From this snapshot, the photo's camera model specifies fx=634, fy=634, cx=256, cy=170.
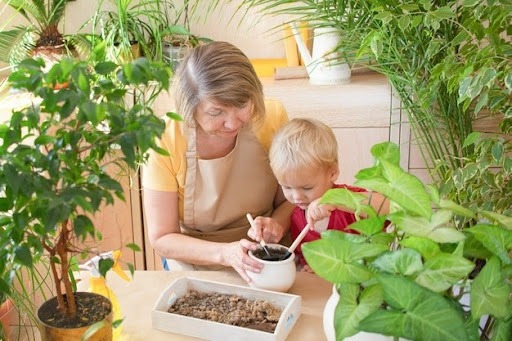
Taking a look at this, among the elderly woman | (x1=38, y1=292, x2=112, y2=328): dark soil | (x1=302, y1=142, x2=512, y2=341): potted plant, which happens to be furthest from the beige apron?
(x1=302, y1=142, x2=512, y2=341): potted plant

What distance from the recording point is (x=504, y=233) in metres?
0.87

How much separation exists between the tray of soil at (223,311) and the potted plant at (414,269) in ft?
0.91

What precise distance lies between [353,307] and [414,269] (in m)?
0.09

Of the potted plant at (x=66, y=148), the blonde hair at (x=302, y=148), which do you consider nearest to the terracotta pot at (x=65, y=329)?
the potted plant at (x=66, y=148)

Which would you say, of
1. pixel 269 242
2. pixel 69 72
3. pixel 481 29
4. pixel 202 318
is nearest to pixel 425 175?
pixel 481 29

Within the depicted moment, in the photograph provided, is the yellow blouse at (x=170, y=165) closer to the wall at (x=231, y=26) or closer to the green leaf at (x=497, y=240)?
the green leaf at (x=497, y=240)

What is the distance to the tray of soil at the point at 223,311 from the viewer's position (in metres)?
1.13

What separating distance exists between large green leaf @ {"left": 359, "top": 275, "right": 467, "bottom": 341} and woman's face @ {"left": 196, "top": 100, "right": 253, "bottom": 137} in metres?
0.88

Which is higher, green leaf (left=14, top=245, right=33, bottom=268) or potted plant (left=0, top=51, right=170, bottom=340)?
potted plant (left=0, top=51, right=170, bottom=340)

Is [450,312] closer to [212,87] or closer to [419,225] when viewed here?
[419,225]

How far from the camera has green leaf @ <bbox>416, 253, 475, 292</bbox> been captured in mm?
816

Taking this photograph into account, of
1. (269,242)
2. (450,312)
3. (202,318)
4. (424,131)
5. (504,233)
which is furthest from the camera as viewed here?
(424,131)

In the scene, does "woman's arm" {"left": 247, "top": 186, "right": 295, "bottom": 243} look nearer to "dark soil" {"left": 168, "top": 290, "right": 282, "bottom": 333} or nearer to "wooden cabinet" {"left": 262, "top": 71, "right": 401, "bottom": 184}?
"dark soil" {"left": 168, "top": 290, "right": 282, "bottom": 333}

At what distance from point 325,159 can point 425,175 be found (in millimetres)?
906
